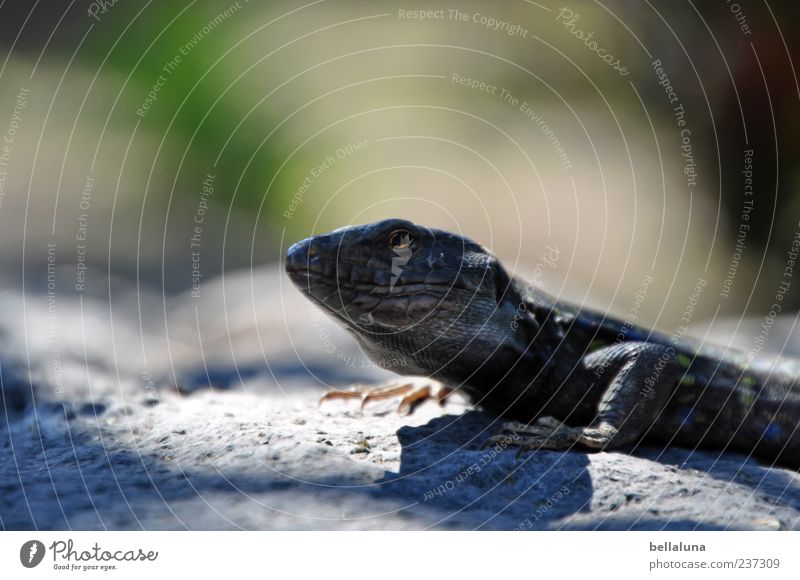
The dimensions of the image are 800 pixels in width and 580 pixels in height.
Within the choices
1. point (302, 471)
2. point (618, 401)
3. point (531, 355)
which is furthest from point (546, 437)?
point (302, 471)

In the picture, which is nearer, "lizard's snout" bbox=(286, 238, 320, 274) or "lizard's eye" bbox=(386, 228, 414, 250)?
"lizard's snout" bbox=(286, 238, 320, 274)

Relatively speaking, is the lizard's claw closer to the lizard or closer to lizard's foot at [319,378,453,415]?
the lizard

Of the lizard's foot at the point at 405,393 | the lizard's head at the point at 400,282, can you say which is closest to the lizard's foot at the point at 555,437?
the lizard's head at the point at 400,282

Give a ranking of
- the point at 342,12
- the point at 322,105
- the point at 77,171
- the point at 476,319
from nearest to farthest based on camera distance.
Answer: the point at 476,319 → the point at 342,12 → the point at 322,105 → the point at 77,171

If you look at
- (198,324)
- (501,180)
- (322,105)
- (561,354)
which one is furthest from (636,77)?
(561,354)

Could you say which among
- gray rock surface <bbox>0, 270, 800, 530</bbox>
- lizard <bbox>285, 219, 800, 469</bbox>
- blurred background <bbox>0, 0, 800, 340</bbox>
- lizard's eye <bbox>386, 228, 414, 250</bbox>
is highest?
blurred background <bbox>0, 0, 800, 340</bbox>

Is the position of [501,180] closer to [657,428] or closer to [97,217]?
[657,428]

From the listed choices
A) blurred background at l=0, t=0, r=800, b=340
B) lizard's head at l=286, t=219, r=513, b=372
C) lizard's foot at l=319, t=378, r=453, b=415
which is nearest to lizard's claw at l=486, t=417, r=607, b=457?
lizard's head at l=286, t=219, r=513, b=372

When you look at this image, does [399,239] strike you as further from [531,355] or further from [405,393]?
[405,393]
